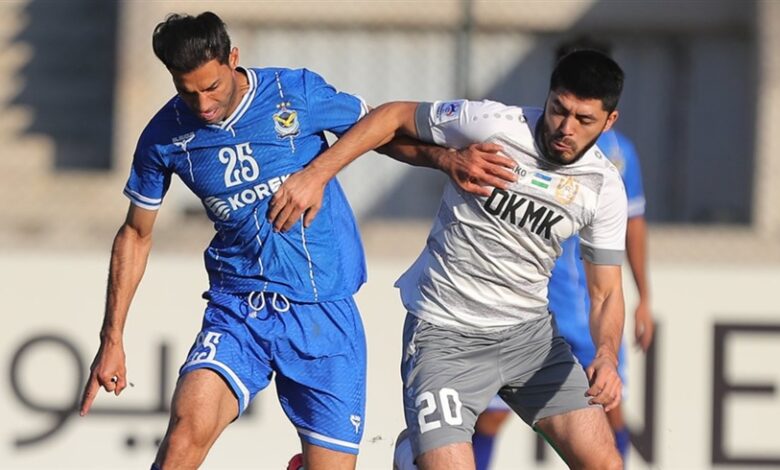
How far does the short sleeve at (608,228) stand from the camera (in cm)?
550

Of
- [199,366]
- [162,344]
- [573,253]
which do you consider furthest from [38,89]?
[199,366]

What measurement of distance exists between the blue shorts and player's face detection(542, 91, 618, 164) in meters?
0.97

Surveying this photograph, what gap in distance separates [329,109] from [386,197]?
18.4 feet

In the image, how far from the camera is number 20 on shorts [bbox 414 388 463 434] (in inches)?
216

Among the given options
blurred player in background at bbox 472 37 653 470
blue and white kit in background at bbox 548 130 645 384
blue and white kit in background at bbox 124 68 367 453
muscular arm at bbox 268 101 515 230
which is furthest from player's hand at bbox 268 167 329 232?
blue and white kit in background at bbox 548 130 645 384

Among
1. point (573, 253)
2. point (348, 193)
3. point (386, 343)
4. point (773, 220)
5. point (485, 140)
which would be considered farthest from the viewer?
point (348, 193)

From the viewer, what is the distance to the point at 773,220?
9469 mm

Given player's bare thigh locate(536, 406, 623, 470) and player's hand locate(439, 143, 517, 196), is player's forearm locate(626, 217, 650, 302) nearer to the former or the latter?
player's bare thigh locate(536, 406, 623, 470)

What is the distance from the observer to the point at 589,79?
16.9 ft

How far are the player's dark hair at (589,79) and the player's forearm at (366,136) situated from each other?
58cm

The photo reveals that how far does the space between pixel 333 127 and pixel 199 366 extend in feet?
3.08

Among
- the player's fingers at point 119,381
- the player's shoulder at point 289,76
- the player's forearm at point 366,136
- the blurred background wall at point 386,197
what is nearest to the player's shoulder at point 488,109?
the player's forearm at point 366,136

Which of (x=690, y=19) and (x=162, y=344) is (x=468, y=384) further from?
(x=690, y=19)

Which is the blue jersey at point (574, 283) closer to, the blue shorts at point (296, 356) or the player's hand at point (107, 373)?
the blue shorts at point (296, 356)
